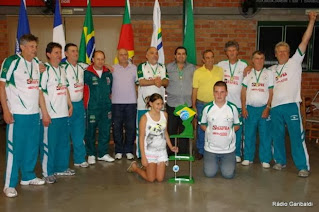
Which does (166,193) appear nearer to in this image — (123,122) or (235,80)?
(123,122)

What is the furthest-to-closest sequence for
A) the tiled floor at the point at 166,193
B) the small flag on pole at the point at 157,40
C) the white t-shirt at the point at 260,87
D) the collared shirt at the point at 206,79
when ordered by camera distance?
the small flag on pole at the point at 157,40
the collared shirt at the point at 206,79
the white t-shirt at the point at 260,87
the tiled floor at the point at 166,193

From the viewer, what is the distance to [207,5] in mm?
7980

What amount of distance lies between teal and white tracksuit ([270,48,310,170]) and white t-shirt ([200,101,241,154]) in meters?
0.60

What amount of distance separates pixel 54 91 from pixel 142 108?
138 centimetres

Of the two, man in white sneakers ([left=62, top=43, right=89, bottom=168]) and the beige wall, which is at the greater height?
the beige wall

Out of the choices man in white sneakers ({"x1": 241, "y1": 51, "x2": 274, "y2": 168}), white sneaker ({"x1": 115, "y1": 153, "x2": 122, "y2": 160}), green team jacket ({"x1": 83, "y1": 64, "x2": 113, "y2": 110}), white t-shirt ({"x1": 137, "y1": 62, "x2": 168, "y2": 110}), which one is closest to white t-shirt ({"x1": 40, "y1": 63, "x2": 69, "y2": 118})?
green team jacket ({"x1": 83, "y1": 64, "x2": 113, "y2": 110})

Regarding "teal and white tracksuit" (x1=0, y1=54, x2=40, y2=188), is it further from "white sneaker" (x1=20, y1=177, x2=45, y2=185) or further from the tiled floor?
the tiled floor

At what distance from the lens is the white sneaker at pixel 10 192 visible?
12.9 feet

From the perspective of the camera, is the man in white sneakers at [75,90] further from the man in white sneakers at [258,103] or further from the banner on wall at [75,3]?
the banner on wall at [75,3]

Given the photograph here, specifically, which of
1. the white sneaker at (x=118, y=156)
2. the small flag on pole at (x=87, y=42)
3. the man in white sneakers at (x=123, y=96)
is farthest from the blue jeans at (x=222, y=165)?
the small flag on pole at (x=87, y=42)

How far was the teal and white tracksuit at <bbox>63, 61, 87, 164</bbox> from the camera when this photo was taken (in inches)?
187

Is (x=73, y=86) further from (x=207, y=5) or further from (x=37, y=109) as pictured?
(x=207, y=5)

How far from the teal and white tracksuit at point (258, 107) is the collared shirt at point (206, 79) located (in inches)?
15.6

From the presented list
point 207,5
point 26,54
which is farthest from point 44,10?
point 26,54
